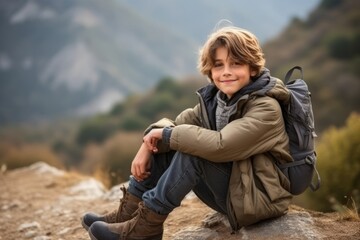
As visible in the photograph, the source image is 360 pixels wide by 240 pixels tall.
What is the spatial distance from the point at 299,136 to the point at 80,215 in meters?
2.66

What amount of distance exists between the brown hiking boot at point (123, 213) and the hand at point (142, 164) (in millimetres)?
194

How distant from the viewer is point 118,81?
392ft

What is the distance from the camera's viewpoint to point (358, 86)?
32.7m

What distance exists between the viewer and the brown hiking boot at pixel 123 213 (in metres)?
3.06

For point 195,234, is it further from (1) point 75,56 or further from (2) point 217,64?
(1) point 75,56

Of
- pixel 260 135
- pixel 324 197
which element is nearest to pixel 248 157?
pixel 260 135

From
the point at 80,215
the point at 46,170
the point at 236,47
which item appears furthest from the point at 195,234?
the point at 46,170

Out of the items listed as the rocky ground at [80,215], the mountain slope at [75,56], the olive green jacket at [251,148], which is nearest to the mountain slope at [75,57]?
the mountain slope at [75,56]

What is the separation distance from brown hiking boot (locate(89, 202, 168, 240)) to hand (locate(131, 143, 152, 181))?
261mm

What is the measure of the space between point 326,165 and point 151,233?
362 inches

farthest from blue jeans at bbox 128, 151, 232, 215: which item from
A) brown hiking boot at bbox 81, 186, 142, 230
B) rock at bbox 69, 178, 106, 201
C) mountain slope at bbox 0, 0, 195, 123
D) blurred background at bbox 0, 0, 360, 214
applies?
mountain slope at bbox 0, 0, 195, 123

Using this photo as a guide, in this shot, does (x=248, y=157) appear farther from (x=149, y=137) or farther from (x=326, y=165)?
(x=326, y=165)

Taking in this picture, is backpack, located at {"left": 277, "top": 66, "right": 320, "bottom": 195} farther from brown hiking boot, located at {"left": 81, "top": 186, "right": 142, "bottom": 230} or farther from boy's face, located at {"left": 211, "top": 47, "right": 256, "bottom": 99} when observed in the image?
brown hiking boot, located at {"left": 81, "top": 186, "right": 142, "bottom": 230}

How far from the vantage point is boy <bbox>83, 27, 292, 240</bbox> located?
8.57 feet
